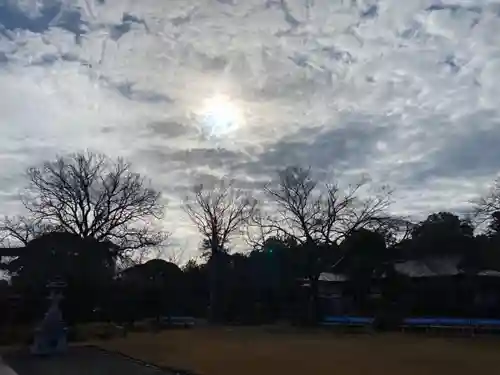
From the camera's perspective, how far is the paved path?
62.4ft

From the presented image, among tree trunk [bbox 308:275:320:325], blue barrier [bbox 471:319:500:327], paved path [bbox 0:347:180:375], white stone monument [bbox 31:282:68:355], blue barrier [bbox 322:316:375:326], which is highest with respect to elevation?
tree trunk [bbox 308:275:320:325]

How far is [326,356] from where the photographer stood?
21578mm

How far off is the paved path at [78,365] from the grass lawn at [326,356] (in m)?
0.81

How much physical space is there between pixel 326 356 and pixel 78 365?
7.43 m

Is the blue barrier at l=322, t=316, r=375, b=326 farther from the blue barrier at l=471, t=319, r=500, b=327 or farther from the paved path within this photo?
the paved path

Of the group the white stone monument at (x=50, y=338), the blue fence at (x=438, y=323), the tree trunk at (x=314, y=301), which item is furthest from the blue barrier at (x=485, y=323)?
the white stone monument at (x=50, y=338)

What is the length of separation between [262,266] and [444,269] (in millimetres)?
13740

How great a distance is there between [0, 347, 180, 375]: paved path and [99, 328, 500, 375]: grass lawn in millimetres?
814

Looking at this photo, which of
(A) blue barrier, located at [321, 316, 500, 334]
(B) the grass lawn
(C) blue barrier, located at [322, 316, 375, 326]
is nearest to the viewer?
(B) the grass lawn

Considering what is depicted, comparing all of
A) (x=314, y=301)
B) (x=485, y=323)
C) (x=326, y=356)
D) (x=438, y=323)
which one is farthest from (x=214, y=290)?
(x=326, y=356)

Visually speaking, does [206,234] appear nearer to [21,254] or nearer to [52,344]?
[21,254]

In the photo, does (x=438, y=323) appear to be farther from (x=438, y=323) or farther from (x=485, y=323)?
(x=485, y=323)

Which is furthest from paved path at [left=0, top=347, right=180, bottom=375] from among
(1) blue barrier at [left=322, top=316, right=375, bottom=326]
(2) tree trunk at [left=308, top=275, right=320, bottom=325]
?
(2) tree trunk at [left=308, top=275, right=320, bottom=325]

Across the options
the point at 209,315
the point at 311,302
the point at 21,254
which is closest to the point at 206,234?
the point at 209,315
